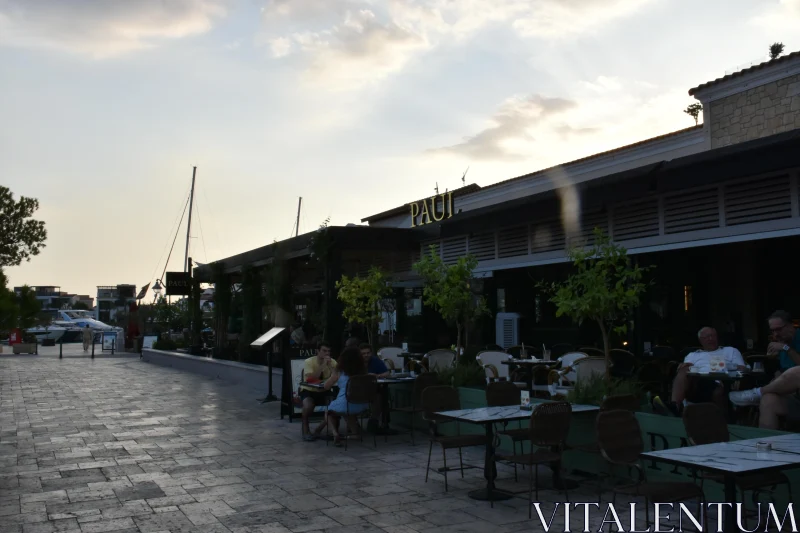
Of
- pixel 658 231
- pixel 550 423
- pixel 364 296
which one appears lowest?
pixel 550 423

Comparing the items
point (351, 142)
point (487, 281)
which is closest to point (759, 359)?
point (487, 281)

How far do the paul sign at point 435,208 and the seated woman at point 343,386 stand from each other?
7.37 metres

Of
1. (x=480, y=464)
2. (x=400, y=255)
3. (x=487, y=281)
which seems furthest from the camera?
(x=400, y=255)

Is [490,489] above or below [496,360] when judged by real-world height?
below

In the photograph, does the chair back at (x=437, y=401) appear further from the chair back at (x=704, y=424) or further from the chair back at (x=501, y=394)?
the chair back at (x=704, y=424)

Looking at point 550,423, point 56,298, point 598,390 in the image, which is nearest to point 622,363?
point 598,390

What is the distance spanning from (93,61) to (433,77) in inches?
287

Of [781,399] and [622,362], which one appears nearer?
[781,399]

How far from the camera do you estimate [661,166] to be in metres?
9.15

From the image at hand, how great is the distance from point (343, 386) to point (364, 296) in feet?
14.6

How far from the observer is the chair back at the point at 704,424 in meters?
5.10

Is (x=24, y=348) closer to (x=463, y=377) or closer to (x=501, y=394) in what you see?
(x=463, y=377)

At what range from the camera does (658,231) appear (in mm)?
9961

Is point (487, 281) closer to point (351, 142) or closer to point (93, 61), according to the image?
point (351, 142)
